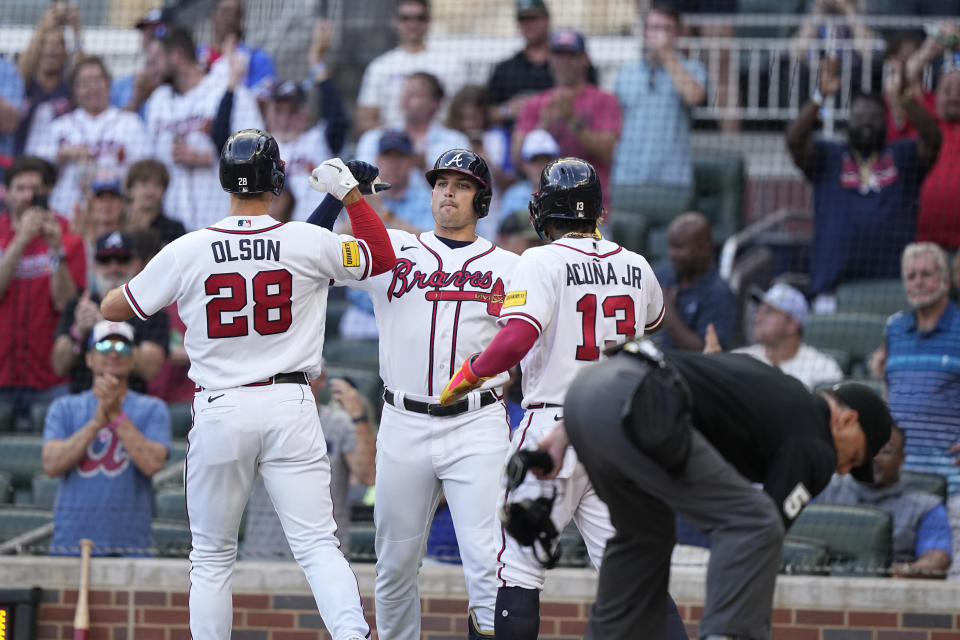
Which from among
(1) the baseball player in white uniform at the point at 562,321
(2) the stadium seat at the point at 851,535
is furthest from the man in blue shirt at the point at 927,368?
(1) the baseball player in white uniform at the point at 562,321

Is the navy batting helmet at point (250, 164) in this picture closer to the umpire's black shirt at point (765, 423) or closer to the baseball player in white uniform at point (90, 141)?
the umpire's black shirt at point (765, 423)

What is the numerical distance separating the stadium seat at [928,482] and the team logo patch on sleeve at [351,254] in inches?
110

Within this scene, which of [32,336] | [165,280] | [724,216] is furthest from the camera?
[724,216]

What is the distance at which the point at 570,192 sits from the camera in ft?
14.7

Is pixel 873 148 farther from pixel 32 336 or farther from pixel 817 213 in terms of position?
pixel 32 336

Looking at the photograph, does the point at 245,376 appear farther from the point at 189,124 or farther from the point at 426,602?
the point at 189,124

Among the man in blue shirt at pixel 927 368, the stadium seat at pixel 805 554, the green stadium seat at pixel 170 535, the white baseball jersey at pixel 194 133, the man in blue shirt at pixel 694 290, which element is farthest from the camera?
the white baseball jersey at pixel 194 133

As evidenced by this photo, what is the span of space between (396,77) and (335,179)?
471 cm

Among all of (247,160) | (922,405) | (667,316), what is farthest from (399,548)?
(922,405)

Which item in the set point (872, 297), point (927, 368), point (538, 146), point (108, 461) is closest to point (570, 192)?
point (108, 461)

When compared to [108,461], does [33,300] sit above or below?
above

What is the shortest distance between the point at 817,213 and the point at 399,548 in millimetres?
4456

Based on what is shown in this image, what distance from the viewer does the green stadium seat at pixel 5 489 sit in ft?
22.0

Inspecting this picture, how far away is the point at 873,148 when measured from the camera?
8.01 metres
